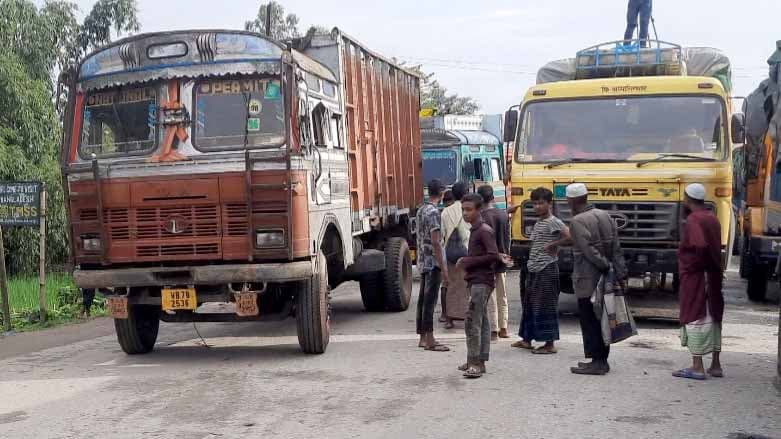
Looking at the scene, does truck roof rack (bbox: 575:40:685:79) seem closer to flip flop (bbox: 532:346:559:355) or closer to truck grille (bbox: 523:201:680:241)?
truck grille (bbox: 523:201:680:241)

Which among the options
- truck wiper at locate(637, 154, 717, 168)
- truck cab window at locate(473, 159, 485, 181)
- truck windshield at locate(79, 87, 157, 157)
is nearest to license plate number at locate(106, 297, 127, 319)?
truck windshield at locate(79, 87, 157, 157)

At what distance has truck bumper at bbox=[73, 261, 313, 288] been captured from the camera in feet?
26.3

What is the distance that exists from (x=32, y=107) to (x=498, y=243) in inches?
460

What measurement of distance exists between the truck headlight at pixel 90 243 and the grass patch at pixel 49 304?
12.7 ft

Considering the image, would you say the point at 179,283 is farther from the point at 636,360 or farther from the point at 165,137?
the point at 636,360

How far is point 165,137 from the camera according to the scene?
27.3ft

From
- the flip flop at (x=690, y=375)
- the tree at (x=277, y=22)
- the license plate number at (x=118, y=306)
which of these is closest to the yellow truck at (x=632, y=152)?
the flip flop at (x=690, y=375)

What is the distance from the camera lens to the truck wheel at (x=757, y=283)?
12.8 m

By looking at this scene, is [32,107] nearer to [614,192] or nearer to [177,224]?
[177,224]

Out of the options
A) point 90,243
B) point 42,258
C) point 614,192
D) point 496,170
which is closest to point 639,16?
point 614,192

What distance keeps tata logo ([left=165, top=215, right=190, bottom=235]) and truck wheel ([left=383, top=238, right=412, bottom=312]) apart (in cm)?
422

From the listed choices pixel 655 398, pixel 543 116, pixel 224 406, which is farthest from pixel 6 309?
pixel 655 398

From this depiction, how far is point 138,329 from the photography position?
9.02 meters

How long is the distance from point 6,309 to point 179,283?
429 centimetres
